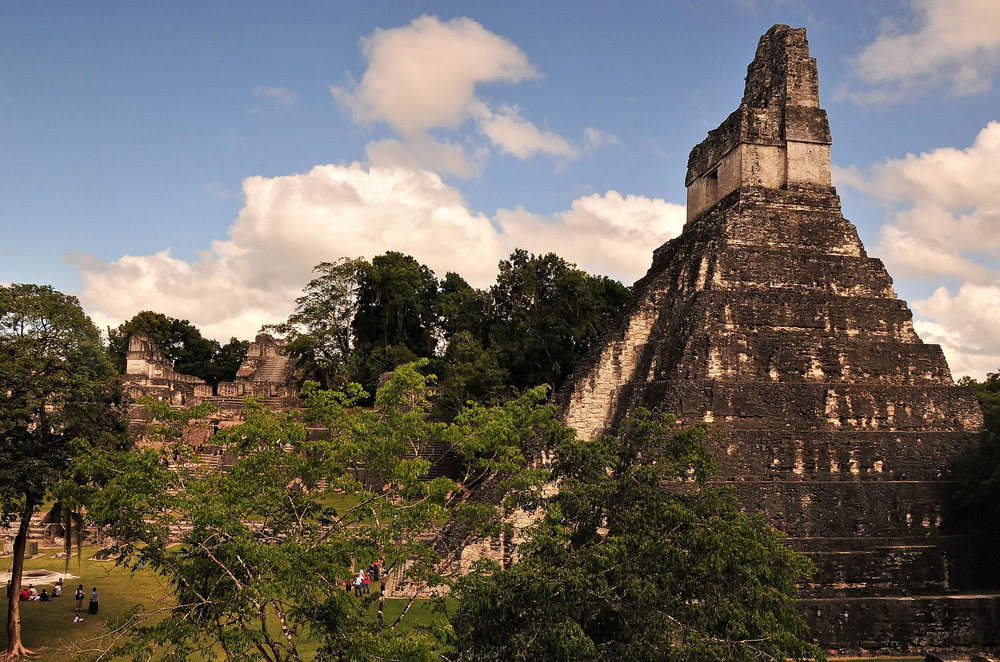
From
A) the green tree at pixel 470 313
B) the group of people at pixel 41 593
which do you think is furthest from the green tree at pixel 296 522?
the green tree at pixel 470 313

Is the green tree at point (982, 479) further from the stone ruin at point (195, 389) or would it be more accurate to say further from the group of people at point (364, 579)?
the stone ruin at point (195, 389)

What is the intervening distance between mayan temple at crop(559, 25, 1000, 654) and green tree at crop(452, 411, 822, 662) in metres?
4.58

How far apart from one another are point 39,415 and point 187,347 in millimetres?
44263

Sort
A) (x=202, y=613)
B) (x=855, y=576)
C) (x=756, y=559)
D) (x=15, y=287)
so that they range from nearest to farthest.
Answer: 1. (x=202, y=613)
2. (x=756, y=559)
3. (x=855, y=576)
4. (x=15, y=287)

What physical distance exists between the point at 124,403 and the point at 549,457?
332 inches

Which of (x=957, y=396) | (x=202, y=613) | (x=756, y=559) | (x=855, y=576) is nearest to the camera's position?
(x=202, y=613)

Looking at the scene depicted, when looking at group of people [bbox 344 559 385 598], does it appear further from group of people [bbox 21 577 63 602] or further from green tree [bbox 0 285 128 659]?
group of people [bbox 21 577 63 602]

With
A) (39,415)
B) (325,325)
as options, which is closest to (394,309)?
(325,325)

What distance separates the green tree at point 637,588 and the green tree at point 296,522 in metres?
0.66

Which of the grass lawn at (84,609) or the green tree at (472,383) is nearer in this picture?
the grass lawn at (84,609)

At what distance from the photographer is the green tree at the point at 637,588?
290 inches

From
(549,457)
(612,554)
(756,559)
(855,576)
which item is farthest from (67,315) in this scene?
(855,576)

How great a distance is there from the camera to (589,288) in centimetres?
3117

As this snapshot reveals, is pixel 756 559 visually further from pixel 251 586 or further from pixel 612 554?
pixel 251 586
